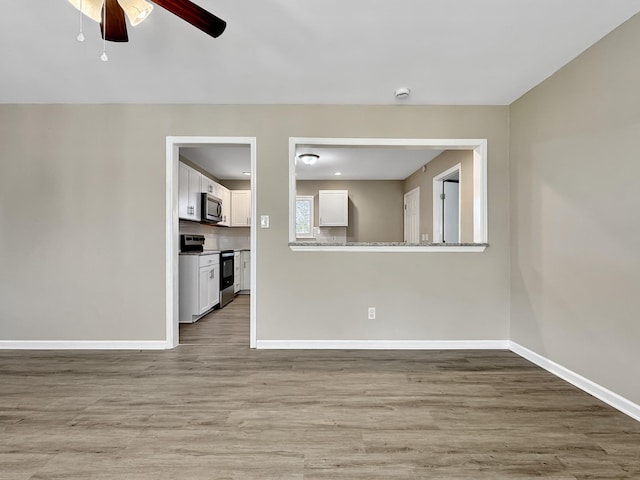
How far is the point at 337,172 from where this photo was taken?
20.1 feet

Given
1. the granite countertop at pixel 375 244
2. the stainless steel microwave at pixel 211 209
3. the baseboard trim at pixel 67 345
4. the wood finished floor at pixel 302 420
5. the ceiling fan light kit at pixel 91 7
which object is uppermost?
the ceiling fan light kit at pixel 91 7

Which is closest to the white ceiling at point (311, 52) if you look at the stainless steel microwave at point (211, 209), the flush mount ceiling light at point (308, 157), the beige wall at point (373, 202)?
the flush mount ceiling light at point (308, 157)

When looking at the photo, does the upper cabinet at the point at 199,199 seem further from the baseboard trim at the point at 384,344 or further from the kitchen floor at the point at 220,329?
the baseboard trim at the point at 384,344

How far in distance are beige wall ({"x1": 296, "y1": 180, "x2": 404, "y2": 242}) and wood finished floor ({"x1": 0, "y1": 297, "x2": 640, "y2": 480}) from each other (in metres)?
4.22

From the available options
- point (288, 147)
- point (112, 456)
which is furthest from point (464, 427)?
point (288, 147)

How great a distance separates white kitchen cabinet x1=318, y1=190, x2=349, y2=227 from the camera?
667cm

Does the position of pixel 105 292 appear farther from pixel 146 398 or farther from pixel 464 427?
pixel 464 427

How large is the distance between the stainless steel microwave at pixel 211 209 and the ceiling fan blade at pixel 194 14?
359cm

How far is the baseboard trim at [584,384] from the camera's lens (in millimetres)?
1917

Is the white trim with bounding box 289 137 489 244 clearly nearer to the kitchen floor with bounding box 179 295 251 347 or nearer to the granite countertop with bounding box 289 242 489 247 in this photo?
the granite countertop with bounding box 289 242 489 247

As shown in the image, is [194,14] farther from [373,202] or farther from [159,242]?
[373,202]

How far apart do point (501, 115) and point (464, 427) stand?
9.16ft

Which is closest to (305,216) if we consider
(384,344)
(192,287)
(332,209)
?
(332,209)

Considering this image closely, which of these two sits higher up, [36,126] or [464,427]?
[36,126]
